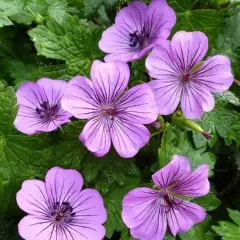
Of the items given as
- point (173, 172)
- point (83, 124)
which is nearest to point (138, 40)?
point (83, 124)

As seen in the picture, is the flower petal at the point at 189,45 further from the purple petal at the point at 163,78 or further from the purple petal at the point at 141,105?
the purple petal at the point at 141,105

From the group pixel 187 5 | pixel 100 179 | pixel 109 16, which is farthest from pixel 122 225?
pixel 109 16

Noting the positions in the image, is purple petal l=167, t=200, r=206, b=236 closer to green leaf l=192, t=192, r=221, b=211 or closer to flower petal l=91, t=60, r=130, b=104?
green leaf l=192, t=192, r=221, b=211

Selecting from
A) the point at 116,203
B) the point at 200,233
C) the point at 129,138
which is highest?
the point at 129,138

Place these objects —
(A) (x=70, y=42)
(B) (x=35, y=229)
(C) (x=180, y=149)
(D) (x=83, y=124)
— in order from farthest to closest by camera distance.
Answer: (A) (x=70, y=42) < (C) (x=180, y=149) < (D) (x=83, y=124) < (B) (x=35, y=229)

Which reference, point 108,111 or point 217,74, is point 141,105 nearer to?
point 108,111

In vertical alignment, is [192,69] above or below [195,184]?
above

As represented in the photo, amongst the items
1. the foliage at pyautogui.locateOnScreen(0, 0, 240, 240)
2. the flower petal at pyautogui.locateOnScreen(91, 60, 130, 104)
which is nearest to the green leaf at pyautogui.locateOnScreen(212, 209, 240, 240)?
the foliage at pyautogui.locateOnScreen(0, 0, 240, 240)
